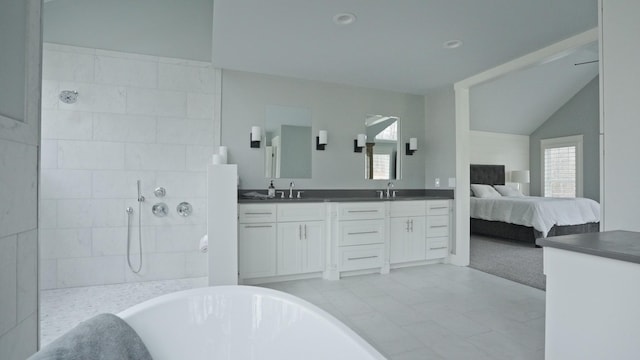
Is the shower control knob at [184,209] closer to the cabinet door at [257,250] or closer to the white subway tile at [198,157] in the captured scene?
the white subway tile at [198,157]

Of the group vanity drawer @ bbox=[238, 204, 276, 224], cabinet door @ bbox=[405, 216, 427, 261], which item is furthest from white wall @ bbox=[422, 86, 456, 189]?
vanity drawer @ bbox=[238, 204, 276, 224]

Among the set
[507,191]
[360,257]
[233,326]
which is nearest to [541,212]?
[507,191]

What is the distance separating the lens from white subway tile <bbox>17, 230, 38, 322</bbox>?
0.98 meters

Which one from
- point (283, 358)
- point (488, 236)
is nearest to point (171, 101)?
point (283, 358)

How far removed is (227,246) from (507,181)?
723cm

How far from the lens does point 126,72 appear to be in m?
3.17

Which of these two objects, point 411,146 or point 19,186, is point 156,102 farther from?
point 411,146

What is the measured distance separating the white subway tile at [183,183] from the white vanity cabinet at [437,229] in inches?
110

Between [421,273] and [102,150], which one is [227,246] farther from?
[421,273]

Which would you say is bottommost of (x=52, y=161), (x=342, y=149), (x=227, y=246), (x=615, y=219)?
(x=227, y=246)

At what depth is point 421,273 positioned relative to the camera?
3.55 m

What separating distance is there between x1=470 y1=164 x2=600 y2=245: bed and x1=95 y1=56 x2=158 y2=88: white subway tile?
5656mm

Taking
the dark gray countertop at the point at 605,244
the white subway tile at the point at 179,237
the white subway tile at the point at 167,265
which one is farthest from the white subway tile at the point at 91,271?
the dark gray countertop at the point at 605,244

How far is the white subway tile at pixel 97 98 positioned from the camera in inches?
119
